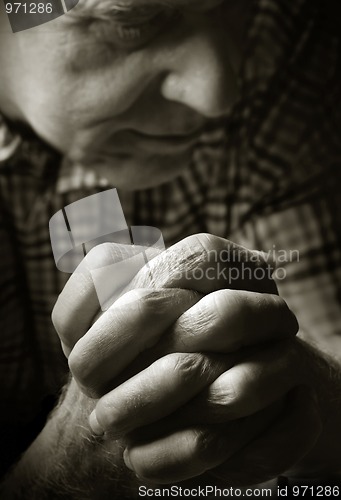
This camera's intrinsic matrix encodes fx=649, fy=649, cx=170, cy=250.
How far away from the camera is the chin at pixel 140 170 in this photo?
618mm

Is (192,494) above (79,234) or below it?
below

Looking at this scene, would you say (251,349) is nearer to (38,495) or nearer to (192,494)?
(192,494)

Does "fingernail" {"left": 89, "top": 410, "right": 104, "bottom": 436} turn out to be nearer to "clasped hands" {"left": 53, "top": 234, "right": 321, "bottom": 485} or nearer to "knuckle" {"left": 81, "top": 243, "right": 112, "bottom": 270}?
"clasped hands" {"left": 53, "top": 234, "right": 321, "bottom": 485}

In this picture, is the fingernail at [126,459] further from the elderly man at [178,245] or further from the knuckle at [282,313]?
the knuckle at [282,313]


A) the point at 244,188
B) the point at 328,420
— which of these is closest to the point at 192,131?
the point at 244,188

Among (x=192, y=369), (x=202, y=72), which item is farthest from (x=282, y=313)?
(x=202, y=72)

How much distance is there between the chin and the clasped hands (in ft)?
0.29

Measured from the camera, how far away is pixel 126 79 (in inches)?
23.6

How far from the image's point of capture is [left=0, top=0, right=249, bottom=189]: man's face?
593 millimetres

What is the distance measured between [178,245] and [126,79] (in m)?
0.16

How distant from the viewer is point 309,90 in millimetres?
678

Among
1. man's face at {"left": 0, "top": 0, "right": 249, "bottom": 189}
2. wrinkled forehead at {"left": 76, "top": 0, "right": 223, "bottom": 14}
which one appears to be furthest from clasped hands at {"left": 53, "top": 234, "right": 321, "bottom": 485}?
wrinkled forehead at {"left": 76, "top": 0, "right": 223, "bottom": 14}

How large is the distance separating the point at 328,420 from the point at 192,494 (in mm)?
150

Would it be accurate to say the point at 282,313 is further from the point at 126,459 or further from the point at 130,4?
the point at 130,4
